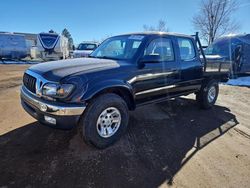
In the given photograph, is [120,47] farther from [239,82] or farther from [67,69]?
[239,82]

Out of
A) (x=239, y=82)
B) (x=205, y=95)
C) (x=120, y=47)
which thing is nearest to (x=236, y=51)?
(x=239, y=82)

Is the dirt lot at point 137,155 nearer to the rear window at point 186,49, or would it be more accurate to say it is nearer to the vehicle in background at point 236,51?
the rear window at point 186,49

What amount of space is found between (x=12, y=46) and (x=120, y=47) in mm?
20679

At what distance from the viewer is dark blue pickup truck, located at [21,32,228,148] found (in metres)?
2.96

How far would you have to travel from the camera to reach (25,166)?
9.50 feet

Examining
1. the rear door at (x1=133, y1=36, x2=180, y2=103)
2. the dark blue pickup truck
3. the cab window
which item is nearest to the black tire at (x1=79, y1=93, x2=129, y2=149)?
the dark blue pickup truck

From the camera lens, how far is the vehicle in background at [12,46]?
20.7m

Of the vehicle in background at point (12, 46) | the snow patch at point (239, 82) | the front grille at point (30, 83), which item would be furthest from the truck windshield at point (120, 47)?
the vehicle in background at point (12, 46)

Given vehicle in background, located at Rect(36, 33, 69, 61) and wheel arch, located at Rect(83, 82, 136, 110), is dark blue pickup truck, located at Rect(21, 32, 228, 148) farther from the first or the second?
vehicle in background, located at Rect(36, 33, 69, 61)

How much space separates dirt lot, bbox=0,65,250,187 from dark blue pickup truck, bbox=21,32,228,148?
45cm

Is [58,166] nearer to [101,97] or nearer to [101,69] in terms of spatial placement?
[101,97]

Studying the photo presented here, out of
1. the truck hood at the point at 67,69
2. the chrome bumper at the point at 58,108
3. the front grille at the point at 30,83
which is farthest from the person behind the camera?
the front grille at the point at 30,83

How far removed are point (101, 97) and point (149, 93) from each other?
121 centimetres

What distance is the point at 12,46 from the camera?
69.5 ft
